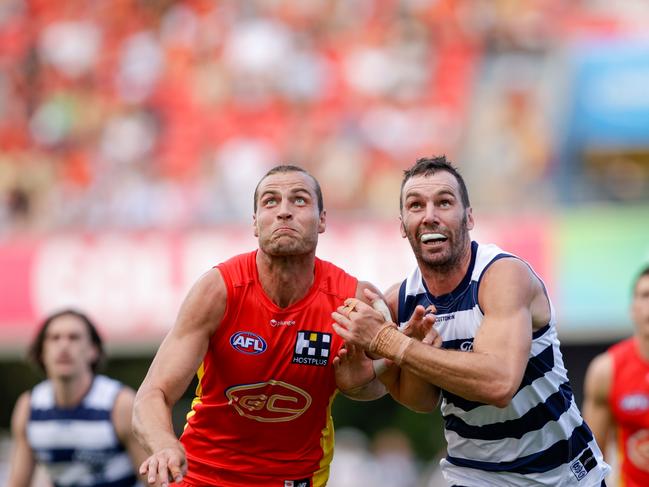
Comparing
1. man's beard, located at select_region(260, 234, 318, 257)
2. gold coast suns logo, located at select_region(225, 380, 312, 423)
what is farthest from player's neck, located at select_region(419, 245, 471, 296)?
gold coast suns logo, located at select_region(225, 380, 312, 423)

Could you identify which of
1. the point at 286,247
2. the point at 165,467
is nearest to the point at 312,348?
the point at 286,247

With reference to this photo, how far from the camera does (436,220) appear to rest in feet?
19.0

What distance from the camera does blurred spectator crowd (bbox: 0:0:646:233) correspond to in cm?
1658

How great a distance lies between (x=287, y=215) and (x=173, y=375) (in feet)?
3.37

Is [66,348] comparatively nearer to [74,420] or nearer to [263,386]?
[74,420]

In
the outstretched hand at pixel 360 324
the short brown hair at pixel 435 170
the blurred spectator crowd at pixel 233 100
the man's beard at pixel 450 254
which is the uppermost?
the blurred spectator crowd at pixel 233 100

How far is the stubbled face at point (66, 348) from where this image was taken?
8.23 metres

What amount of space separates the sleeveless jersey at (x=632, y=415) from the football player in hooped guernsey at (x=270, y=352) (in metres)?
2.25

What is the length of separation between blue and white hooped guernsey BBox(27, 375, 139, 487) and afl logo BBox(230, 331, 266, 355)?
91.2 inches

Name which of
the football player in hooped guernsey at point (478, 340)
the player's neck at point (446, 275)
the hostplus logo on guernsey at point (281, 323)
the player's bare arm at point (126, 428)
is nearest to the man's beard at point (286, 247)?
the hostplus logo on guernsey at point (281, 323)

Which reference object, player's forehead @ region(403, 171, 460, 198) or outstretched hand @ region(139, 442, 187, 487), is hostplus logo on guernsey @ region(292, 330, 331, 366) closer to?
player's forehead @ region(403, 171, 460, 198)

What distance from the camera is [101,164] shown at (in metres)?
18.0

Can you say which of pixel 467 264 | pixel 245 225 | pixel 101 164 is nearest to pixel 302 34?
pixel 101 164

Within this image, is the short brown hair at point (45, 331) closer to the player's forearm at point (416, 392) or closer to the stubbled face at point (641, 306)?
the player's forearm at point (416, 392)
